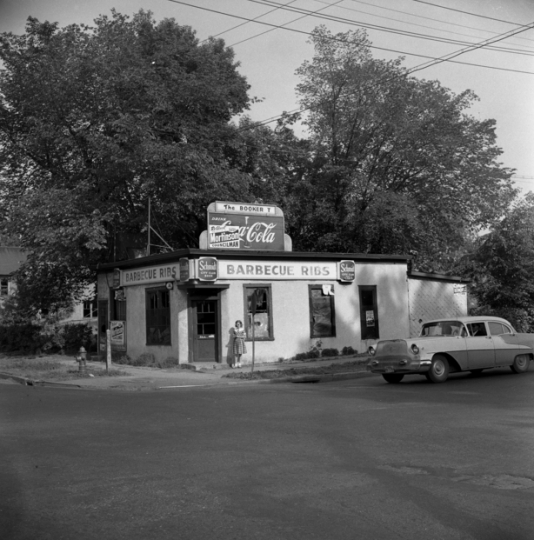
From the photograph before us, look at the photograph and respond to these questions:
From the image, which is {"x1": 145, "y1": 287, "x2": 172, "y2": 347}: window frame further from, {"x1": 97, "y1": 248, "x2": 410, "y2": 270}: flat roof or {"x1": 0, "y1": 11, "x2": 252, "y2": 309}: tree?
{"x1": 0, "y1": 11, "x2": 252, "y2": 309}: tree

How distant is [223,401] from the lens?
14.0 meters

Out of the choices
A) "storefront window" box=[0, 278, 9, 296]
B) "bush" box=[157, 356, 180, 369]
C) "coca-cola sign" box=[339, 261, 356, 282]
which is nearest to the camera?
"bush" box=[157, 356, 180, 369]

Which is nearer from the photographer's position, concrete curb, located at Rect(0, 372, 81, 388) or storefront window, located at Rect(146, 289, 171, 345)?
concrete curb, located at Rect(0, 372, 81, 388)

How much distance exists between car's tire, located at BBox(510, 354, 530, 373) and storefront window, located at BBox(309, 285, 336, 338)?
8253 millimetres

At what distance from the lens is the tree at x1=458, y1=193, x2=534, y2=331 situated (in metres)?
29.8

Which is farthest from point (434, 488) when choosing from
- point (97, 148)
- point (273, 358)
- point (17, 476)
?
point (97, 148)

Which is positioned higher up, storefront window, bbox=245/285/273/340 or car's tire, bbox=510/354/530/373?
storefront window, bbox=245/285/273/340

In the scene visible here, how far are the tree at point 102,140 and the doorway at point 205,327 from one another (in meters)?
6.19

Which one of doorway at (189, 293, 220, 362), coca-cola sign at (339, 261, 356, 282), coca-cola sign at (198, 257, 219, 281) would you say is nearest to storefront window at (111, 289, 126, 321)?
doorway at (189, 293, 220, 362)

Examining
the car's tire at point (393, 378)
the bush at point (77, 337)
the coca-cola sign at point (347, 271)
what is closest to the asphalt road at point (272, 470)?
the car's tire at point (393, 378)

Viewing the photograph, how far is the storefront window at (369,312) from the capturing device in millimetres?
26688

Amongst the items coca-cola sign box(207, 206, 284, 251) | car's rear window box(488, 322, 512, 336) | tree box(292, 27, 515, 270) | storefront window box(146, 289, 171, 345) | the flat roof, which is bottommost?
car's rear window box(488, 322, 512, 336)

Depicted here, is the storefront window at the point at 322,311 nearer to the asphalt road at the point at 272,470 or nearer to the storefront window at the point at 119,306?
the storefront window at the point at 119,306

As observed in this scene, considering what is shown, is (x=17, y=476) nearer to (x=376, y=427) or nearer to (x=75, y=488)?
(x=75, y=488)
